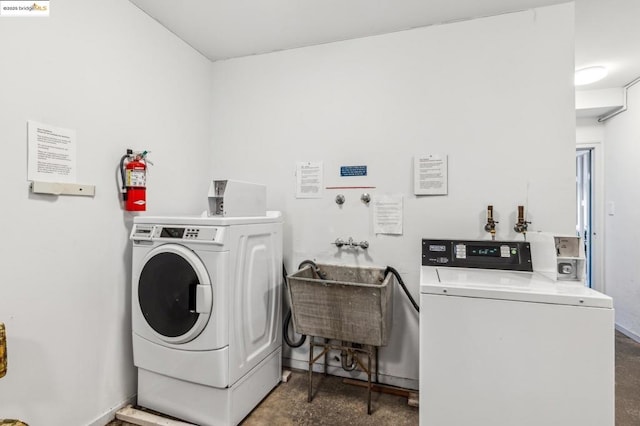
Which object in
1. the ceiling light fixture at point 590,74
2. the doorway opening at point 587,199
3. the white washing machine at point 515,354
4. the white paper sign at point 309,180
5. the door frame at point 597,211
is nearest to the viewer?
the white washing machine at point 515,354

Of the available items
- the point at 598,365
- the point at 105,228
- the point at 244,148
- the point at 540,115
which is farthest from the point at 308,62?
the point at 598,365

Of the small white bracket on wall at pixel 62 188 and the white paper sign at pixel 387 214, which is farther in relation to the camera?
the white paper sign at pixel 387 214

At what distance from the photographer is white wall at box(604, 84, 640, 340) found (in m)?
2.94

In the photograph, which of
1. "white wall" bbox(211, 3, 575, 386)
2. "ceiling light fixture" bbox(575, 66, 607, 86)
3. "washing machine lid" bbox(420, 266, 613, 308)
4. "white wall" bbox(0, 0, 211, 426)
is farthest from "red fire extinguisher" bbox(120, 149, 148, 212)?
"ceiling light fixture" bbox(575, 66, 607, 86)

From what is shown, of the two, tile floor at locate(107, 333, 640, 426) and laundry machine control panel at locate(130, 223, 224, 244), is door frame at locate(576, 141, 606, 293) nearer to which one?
tile floor at locate(107, 333, 640, 426)

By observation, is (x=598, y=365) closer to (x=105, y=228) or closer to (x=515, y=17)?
(x=515, y=17)

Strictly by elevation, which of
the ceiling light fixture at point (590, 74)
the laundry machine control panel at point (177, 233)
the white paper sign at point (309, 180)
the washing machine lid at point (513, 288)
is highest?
the ceiling light fixture at point (590, 74)

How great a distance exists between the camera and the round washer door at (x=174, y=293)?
1580mm

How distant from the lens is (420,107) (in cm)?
209

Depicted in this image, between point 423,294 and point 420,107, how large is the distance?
1348mm

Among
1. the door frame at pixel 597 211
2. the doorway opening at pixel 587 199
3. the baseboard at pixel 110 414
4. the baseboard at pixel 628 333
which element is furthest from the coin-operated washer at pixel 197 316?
the door frame at pixel 597 211

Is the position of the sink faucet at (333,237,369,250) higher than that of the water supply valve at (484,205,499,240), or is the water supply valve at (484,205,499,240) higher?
the water supply valve at (484,205,499,240)

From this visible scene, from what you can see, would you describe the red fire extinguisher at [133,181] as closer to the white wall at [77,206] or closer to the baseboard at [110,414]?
the white wall at [77,206]

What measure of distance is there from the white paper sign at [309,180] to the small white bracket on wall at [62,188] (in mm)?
1295
